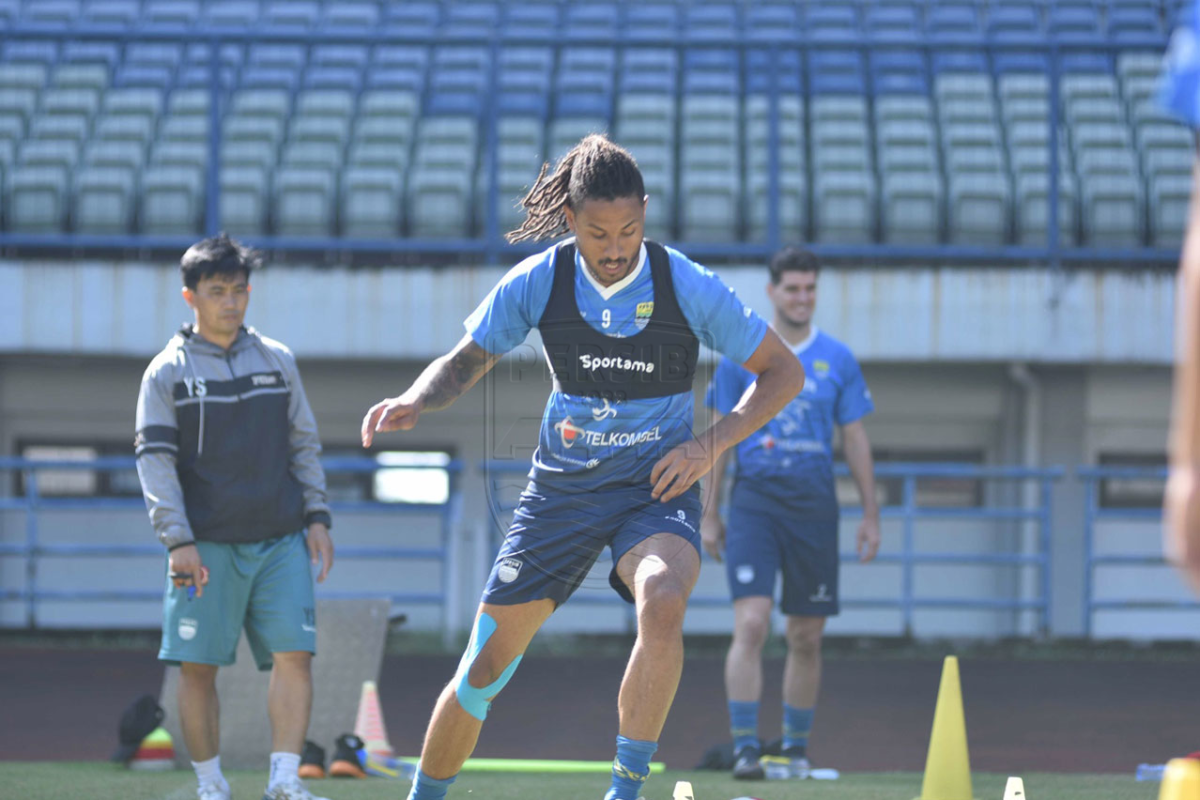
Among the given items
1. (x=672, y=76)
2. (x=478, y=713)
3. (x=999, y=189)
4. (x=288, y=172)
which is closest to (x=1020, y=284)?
(x=999, y=189)

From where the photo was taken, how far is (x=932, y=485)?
12.2 meters

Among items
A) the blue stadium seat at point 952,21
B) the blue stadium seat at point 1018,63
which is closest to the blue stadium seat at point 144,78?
the blue stadium seat at point 952,21

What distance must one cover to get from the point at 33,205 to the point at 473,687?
32.0 feet

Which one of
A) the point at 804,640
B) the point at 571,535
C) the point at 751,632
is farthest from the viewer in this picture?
the point at 804,640

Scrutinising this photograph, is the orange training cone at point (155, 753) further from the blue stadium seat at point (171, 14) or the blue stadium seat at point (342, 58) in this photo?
the blue stadium seat at point (171, 14)

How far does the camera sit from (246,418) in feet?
16.7

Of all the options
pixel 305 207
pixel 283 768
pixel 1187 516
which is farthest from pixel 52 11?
pixel 1187 516

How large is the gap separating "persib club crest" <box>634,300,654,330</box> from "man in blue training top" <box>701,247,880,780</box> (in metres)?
2.09

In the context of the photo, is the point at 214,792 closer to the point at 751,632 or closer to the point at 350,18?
the point at 751,632

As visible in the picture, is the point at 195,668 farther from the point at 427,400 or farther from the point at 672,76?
the point at 672,76

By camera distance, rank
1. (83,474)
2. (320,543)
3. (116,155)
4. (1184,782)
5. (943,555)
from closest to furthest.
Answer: (1184,782) < (320,543) < (943,555) < (83,474) < (116,155)

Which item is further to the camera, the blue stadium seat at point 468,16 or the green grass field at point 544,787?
the blue stadium seat at point 468,16

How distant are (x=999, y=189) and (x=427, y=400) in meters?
9.34

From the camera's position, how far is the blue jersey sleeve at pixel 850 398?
21.5 ft
